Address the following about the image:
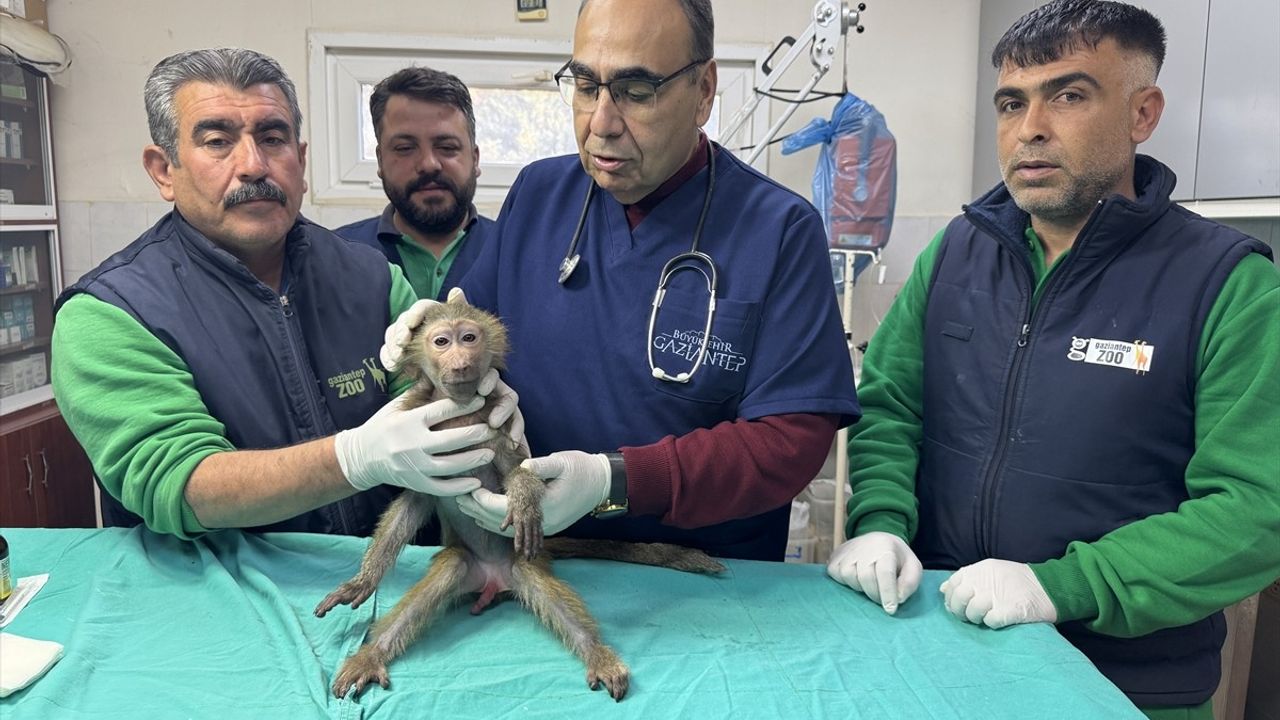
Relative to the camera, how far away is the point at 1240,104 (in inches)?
120

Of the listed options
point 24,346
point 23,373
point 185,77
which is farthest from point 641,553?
point 24,346

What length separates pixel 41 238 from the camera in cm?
434

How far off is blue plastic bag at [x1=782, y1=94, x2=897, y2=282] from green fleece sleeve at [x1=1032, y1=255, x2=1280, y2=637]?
2522mm

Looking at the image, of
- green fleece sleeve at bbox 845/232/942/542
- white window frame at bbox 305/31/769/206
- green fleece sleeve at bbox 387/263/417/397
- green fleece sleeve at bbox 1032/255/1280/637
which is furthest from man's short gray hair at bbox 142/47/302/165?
white window frame at bbox 305/31/769/206

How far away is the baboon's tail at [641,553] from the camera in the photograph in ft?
5.81

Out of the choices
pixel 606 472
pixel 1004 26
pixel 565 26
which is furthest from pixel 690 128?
pixel 1004 26

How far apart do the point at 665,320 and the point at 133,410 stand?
42.4 inches

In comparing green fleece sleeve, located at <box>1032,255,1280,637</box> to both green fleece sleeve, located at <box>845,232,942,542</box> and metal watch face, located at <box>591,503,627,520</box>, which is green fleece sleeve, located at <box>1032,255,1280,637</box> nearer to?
green fleece sleeve, located at <box>845,232,942,542</box>

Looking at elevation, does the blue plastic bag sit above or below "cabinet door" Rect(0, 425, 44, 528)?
above

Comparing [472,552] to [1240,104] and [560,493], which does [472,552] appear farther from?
[1240,104]

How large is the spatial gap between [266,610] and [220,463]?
0.30 meters

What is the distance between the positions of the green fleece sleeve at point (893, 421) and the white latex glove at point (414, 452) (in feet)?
3.09

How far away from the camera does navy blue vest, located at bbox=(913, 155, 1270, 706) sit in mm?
1712

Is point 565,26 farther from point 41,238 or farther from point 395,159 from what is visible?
point 41,238
